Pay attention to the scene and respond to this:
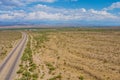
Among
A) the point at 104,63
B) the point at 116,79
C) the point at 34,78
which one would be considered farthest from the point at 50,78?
the point at 104,63

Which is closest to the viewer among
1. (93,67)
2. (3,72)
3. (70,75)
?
(70,75)

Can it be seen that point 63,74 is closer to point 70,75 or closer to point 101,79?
point 70,75

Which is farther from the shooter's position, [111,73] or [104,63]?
[104,63]

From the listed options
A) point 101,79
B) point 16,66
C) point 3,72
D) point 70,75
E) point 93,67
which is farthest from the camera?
point 16,66

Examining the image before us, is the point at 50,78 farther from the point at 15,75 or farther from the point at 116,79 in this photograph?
the point at 116,79

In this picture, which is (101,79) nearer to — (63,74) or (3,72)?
(63,74)

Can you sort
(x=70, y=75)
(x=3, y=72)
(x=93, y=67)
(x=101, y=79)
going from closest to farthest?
1. (x=101, y=79)
2. (x=70, y=75)
3. (x=3, y=72)
4. (x=93, y=67)

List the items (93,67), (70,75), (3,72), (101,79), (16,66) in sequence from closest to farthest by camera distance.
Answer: (101,79) → (70,75) → (3,72) → (93,67) → (16,66)

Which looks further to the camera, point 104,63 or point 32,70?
point 104,63

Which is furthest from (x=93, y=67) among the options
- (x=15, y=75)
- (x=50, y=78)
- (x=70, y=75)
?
(x=15, y=75)
